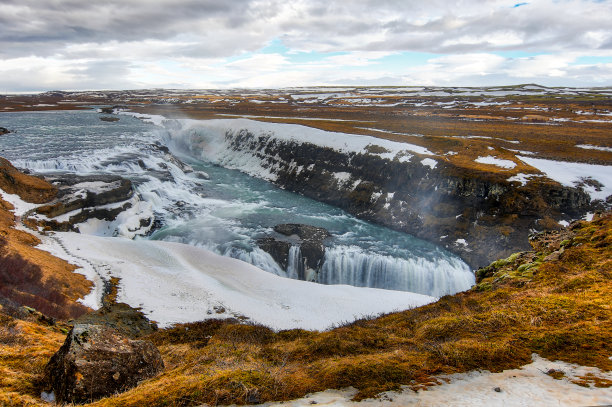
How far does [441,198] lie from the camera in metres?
33.5

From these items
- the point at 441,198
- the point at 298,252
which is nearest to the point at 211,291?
the point at 298,252

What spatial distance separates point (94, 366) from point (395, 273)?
2179 cm

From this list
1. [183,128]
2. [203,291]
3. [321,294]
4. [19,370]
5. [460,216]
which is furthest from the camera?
[183,128]

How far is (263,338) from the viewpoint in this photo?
1143cm

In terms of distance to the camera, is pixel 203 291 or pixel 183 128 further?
pixel 183 128

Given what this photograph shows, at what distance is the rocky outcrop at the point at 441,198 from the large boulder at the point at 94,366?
2568 cm

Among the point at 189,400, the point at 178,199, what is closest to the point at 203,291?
the point at 189,400

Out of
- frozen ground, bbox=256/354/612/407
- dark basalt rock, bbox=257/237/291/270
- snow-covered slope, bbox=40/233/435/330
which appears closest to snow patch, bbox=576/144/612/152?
snow-covered slope, bbox=40/233/435/330

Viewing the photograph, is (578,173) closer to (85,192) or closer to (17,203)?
(85,192)

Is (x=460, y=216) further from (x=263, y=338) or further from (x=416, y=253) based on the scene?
(x=263, y=338)

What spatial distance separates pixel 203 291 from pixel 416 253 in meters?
16.9

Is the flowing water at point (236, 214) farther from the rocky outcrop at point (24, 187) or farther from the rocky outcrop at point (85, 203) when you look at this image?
the rocky outcrop at point (24, 187)

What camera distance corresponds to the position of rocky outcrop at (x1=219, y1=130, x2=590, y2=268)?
2830cm

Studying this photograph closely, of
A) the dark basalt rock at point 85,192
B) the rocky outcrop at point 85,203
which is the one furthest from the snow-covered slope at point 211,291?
the dark basalt rock at point 85,192
